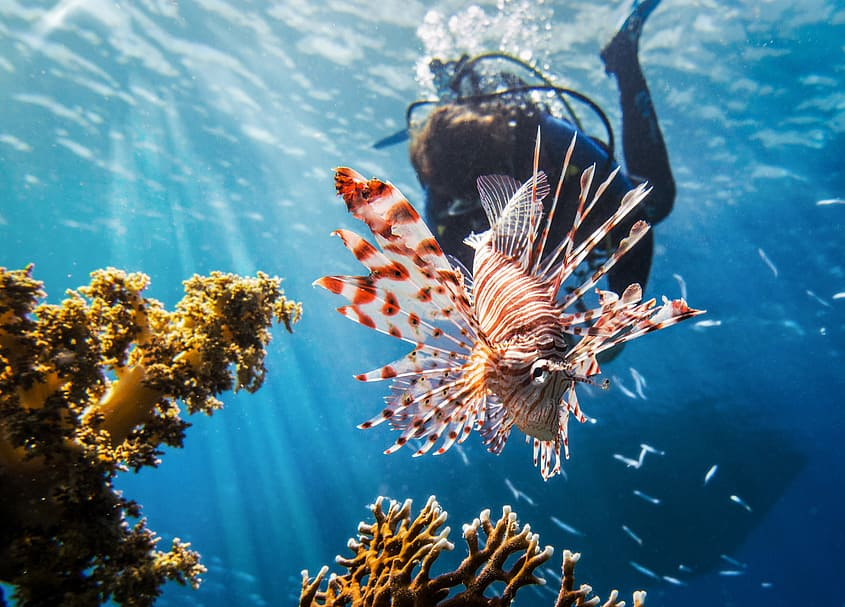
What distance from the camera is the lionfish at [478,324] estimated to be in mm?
1688

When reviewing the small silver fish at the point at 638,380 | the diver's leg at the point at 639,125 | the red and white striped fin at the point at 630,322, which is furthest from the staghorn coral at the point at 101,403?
the small silver fish at the point at 638,380

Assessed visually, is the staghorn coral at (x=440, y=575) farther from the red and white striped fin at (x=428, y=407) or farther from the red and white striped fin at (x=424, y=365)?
the red and white striped fin at (x=424, y=365)

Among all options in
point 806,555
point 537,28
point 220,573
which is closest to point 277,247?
point 537,28

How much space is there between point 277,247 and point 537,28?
1622 cm

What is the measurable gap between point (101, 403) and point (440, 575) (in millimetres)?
1881

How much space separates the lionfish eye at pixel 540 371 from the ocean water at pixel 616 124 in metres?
6.85

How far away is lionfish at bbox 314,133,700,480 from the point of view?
169 cm

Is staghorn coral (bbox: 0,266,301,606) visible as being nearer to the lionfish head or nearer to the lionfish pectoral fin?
the lionfish pectoral fin

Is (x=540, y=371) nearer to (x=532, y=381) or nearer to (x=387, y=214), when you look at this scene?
(x=532, y=381)

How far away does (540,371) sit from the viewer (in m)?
1.67

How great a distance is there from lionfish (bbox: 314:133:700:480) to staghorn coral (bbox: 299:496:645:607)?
38 cm

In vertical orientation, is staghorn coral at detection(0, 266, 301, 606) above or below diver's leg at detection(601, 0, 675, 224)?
below

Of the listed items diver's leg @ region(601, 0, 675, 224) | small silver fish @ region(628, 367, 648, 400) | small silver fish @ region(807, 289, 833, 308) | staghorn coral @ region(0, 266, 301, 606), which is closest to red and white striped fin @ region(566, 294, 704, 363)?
staghorn coral @ region(0, 266, 301, 606)

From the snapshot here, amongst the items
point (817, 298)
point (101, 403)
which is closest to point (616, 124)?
point (817, 298)
